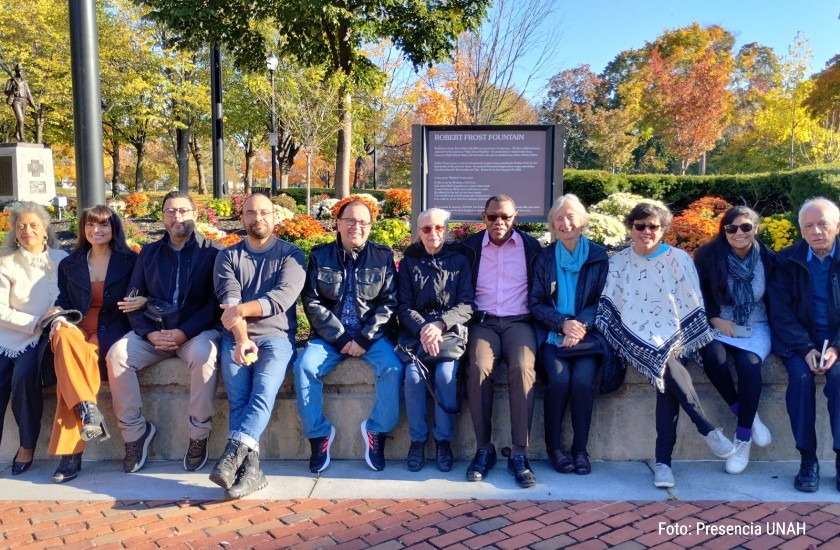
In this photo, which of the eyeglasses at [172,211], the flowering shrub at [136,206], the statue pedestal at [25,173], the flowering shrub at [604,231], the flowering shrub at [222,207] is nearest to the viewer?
the eyeglasses at [172,211]

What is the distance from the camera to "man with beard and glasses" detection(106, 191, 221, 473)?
3.72 meters

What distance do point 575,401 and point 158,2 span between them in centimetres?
1525

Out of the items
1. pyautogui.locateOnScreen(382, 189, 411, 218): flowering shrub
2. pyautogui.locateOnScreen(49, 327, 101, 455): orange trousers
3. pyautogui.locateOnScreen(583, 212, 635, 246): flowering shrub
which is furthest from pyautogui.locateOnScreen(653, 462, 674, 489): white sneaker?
pyautogui.locateOnScreen(382, 189, 411, 218): flowering shrub

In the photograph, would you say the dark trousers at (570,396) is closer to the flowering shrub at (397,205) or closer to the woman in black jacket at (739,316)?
the woman in black jacket at (739,316)

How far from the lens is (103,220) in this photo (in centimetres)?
398

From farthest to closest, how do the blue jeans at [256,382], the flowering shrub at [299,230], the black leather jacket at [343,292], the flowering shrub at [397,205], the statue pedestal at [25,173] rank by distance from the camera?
the statue pedestal at [25,173] < the flowering shrub at [397,205] < the flowering shrub at [299,230] < the black leather jacket at [343,292] < the blue jeans at [256,382]

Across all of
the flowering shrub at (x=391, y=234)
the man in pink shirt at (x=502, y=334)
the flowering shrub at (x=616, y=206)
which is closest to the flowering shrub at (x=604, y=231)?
the flowering shrub at (x=616, y=206)

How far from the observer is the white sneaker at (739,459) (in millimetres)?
3643

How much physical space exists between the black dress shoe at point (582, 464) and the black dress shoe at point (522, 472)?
0.28 m

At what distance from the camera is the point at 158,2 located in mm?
15062

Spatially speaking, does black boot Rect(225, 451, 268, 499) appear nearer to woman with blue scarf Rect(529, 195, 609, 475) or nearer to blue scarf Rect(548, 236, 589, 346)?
woman with blue scarf Rect(529, 195, 609, 475)

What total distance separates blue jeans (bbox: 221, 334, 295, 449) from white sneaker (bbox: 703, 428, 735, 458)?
8.13 feet

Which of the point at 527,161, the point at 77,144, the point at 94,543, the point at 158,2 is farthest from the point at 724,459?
the point at 158,2

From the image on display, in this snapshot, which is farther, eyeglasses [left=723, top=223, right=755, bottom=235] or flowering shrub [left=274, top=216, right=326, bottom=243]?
flowering shrub [left=274, top=216, right=326, bottom=243]
